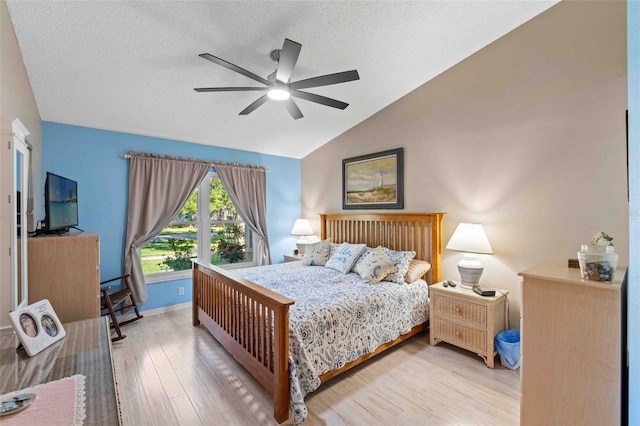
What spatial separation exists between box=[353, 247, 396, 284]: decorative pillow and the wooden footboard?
1.26 m

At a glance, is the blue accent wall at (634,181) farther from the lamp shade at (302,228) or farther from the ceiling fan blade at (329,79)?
the lamp shade at (302,228)

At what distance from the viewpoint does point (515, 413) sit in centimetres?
190

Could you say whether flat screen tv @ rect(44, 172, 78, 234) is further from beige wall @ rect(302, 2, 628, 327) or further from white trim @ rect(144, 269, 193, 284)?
beige wall @ rect(302, 2, 628, 327)

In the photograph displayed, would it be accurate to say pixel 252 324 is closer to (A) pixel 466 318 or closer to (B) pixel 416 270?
(B) pixel 416 270

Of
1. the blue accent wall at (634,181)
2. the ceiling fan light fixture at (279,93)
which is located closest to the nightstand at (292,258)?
the ceiling fan light fixture at (279,93)

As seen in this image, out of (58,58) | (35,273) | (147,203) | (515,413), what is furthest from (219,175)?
(515,413)

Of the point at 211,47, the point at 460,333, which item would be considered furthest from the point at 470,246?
the point at 211,47

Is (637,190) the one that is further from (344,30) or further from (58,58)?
(58,58)

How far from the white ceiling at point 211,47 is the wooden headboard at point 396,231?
156 cm

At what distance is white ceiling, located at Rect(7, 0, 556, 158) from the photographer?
2.03m

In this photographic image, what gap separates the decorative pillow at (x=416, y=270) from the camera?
3.01 metres

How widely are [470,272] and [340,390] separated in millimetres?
1658

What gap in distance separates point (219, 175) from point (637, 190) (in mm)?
4220

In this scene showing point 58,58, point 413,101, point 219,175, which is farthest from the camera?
point 219,175
